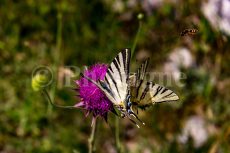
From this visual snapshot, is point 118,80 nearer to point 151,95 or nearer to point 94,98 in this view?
point 151,95

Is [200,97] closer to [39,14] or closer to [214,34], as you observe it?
[214,34]

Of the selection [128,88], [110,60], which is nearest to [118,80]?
[128,88]

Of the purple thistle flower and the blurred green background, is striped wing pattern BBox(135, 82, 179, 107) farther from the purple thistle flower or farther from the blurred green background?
the blurred green background

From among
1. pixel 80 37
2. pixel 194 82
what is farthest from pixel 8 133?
pixel 194 82

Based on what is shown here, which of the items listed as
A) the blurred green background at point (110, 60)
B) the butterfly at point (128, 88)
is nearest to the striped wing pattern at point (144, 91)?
the butterfly at point (128, 88)

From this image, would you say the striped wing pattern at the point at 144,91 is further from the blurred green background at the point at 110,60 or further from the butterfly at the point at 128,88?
the blurred green background at the point at 110,60

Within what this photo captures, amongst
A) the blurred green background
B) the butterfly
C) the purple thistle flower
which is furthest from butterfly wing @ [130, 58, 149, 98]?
the blurred green background
